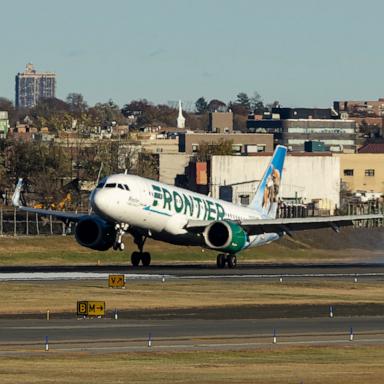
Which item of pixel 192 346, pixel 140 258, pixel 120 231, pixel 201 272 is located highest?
pixel 120 231

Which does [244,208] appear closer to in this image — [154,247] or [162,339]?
[154,247]

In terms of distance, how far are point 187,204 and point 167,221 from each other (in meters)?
2.84

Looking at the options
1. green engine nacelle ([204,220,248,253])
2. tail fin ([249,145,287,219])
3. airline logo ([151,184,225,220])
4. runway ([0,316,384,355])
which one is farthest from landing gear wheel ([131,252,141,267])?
runway ([0,316,384,355])

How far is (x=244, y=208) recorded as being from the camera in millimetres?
96125

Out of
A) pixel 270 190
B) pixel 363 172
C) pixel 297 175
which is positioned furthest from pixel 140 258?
pixel 363 172

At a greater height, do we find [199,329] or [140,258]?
[140,258]

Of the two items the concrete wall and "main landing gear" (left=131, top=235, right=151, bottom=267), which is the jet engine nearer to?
"main landing gear" (left=131, top=235, right=151, bottom=267)

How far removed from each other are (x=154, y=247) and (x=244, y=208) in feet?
44.4

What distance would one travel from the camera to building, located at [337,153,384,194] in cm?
19688

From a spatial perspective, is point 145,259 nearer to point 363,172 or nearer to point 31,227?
point 31,227

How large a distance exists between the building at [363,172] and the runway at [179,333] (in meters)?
140

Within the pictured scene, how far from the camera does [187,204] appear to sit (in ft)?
287

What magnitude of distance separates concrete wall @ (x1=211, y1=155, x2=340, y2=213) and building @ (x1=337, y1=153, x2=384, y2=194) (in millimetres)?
21594

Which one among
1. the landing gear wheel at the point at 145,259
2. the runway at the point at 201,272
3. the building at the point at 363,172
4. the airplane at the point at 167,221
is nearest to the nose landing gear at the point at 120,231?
the airplane at the point at 167,221
